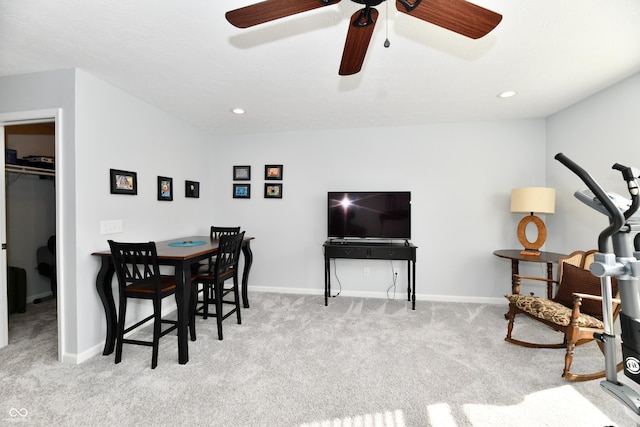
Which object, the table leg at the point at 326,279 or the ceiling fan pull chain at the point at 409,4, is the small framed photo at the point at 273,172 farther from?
the ceiling fan pull chain at the point at 409,4

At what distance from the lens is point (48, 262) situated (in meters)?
3.80

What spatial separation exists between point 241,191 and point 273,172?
583 mm

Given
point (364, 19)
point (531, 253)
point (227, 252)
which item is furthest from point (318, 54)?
point (531, 253)

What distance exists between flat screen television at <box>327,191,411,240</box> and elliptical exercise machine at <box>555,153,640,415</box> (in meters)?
2.27

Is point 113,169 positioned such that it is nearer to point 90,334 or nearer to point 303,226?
point 90,334

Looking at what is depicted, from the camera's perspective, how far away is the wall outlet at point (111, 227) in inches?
99.1

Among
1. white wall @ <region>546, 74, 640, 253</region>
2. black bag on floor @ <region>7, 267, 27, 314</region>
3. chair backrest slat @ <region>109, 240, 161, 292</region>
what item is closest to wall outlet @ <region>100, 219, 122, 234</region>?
chair backrest slat @ <region>109, 240, 161, 292</region>

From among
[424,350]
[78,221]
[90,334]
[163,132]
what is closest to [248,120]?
[163,132]

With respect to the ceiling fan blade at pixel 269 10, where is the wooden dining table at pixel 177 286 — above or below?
below

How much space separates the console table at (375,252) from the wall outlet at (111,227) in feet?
7.31

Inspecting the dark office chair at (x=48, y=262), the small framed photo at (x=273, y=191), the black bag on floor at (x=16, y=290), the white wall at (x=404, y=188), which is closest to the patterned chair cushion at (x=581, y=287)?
the white wall at (x=404, y=188)

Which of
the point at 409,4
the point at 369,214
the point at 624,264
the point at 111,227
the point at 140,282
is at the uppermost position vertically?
the point at 409,4

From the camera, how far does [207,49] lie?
2039mm

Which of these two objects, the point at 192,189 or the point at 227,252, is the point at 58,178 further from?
the point at 192,189
